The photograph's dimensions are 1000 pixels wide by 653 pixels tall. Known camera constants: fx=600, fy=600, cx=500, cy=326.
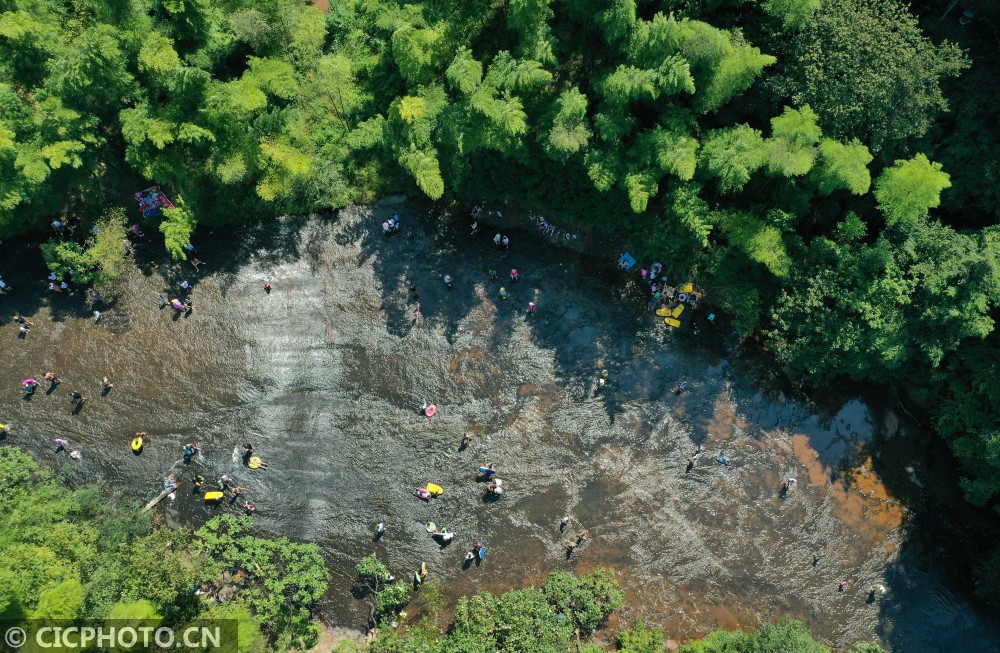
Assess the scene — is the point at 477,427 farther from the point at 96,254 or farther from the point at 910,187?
the point at 910,187

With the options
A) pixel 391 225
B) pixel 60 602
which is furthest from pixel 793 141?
pixel 60 602

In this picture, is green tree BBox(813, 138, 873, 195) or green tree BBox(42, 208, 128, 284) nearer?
green tree BBox(813, 138, 873, 195)

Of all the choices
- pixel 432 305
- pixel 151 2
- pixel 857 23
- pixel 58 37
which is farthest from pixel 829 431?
pixel 58 37

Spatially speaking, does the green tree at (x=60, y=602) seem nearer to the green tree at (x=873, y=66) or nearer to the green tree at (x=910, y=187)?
the green tree at (x=873, y=66)

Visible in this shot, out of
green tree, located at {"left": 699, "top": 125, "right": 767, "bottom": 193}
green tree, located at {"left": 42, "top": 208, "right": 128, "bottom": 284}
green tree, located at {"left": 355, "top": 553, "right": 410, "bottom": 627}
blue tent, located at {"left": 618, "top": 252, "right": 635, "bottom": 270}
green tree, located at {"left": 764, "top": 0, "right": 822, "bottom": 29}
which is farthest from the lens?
blue tent, located at {"left": 618, "top": 252, "right": 635, "bottom": 270}

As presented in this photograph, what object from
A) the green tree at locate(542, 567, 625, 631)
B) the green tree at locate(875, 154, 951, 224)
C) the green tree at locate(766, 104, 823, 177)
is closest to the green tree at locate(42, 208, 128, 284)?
the green tree at locate(542, 567, 625, 631)

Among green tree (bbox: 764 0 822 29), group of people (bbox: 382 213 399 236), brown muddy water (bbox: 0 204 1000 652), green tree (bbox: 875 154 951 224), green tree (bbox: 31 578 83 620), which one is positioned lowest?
green tree (bbox: 31 578 83 620)

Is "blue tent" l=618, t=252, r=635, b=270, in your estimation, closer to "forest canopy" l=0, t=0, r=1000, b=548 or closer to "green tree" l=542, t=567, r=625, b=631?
"forest canopy" l=0, t=0, r=1000, b=548
